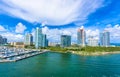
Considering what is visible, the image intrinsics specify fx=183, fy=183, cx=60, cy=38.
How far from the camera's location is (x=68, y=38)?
219 ft

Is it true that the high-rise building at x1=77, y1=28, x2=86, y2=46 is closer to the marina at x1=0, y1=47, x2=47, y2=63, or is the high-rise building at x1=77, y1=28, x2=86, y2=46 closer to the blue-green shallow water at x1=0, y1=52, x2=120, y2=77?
the marina at x1=0, y1=47, x2=47, y2=63

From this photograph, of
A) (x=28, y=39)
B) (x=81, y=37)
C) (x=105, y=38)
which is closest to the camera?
(x=28, y=39)

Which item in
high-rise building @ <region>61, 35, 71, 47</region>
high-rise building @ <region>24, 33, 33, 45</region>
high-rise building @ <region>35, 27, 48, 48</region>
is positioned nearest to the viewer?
high-rise building @ <region>35, 27, 48, 48</region>

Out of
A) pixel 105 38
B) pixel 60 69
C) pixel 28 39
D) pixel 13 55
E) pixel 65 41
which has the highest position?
pixel 105 38

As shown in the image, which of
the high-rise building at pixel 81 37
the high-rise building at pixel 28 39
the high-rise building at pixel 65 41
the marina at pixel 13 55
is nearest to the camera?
the marina at pixel 13 55

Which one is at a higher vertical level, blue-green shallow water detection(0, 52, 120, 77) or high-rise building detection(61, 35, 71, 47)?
high-rise building detection(61, 35, 71, 47)

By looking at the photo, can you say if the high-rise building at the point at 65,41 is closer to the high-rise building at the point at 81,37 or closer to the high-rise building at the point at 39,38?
the high-rise building at the point at 81,37

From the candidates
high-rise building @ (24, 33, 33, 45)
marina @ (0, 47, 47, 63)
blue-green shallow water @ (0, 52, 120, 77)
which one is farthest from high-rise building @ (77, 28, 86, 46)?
blue-green shallow water @ (0, 52, 120, 77)

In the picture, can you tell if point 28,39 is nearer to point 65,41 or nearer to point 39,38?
point 39,38

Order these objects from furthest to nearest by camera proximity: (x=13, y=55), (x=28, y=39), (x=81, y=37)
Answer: (x=81, y=37), (x=28, y=39), (x=13, y=55)

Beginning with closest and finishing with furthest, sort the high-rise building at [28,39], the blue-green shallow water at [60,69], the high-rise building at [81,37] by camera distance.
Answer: the blue-green shallow water at [60,69] → the high-rise building at [28,39] → the high-rise building at [81,37]

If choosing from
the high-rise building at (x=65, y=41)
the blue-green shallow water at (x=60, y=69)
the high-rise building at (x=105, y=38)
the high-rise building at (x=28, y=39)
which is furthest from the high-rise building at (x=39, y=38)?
the blue-green shallow water at (x=60, y=69)

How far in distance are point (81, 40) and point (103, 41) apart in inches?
364

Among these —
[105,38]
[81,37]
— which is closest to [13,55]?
[81,37]
